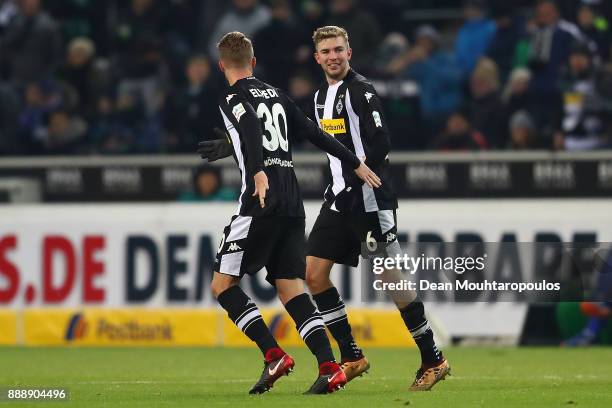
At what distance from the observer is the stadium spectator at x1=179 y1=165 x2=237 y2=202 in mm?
16000

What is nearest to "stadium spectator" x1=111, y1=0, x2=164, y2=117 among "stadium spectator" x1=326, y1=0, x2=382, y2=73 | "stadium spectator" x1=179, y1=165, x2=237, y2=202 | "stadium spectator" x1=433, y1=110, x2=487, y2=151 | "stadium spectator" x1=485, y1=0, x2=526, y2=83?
"stadium spectator" x1=326, y1=0, x2=382, y2=73

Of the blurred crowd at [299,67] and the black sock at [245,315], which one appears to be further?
the blurred crowd at [299,67]

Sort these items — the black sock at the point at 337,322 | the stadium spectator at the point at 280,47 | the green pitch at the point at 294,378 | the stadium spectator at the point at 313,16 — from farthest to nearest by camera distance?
the stadium spectator at the point at 313,16 < the stadium spectator at the point at 280,47 < the black sock at the point at 337,322 < the green pitch at the point at 294,378

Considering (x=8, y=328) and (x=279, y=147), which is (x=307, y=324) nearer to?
(x=279, y=147)

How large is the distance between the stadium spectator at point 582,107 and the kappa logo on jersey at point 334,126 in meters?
6.33

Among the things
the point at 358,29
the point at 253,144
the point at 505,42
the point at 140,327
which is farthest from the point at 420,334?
the point at 358,29

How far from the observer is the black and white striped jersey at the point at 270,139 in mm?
9008

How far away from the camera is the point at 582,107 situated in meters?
16.0

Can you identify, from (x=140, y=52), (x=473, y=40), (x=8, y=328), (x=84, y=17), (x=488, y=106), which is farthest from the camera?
(x=84, y=17)

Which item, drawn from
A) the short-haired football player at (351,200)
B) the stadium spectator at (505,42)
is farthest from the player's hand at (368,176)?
the stadium spectator at (505,42)

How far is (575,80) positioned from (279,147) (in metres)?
7.86

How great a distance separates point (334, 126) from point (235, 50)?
3.19 ft

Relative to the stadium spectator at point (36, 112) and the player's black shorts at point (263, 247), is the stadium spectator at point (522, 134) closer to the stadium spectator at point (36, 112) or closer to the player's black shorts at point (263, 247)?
the stadium spectator at point (36, 112)

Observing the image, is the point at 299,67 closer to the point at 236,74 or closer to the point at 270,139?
the point at 236,74
